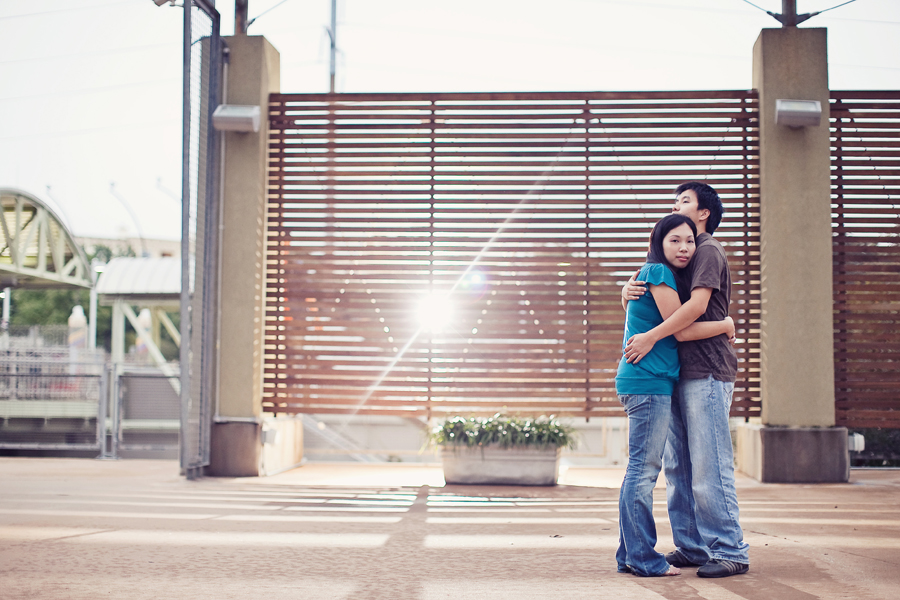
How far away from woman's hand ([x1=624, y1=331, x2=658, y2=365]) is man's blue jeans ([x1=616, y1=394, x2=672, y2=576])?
156 mm

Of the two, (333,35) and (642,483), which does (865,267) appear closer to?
(642,483)

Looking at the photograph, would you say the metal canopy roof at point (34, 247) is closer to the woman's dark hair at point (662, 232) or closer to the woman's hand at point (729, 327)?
the woman's dark hair at point (662, 232)

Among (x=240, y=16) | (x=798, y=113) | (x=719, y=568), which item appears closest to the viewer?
(x=719, y=568)

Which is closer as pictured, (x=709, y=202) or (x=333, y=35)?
(x=709, y=202)

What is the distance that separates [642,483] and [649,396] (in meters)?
0.34

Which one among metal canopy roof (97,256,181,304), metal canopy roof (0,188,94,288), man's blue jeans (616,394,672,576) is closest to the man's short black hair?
man's blue jeans (616,394,672,576)

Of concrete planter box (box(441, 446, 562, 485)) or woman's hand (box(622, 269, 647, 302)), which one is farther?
concrete planter box (box(441, 446, 562, 485))

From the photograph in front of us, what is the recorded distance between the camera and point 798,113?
279 inches

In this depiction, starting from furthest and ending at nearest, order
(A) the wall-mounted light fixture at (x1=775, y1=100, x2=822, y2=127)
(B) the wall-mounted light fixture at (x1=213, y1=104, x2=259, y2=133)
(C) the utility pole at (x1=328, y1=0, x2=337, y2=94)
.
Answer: (C) the utility pole at (x1=328, y1=0, x2=337, y2=94), (B) the wall-mounted light fixture at (x1=213, y1=104, x2=259, y2=133), (A) the wall-mounted light fixture at (x1=775, y1=100, x2=822, y2=127)

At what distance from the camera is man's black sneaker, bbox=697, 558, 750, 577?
3.21 m

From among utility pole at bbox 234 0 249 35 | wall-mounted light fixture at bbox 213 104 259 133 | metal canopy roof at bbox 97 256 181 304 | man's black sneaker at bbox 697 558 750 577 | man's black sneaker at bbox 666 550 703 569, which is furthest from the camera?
metal canopy roof at bbox 97 256 181 304

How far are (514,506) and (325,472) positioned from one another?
2.98 meters

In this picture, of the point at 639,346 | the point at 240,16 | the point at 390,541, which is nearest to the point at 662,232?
the point at 639,346

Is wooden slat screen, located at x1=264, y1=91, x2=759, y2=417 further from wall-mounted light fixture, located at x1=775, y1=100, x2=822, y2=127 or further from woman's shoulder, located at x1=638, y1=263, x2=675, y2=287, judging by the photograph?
woman's shoulder, located at x1=638, y1=263, x2=675, y2=287
